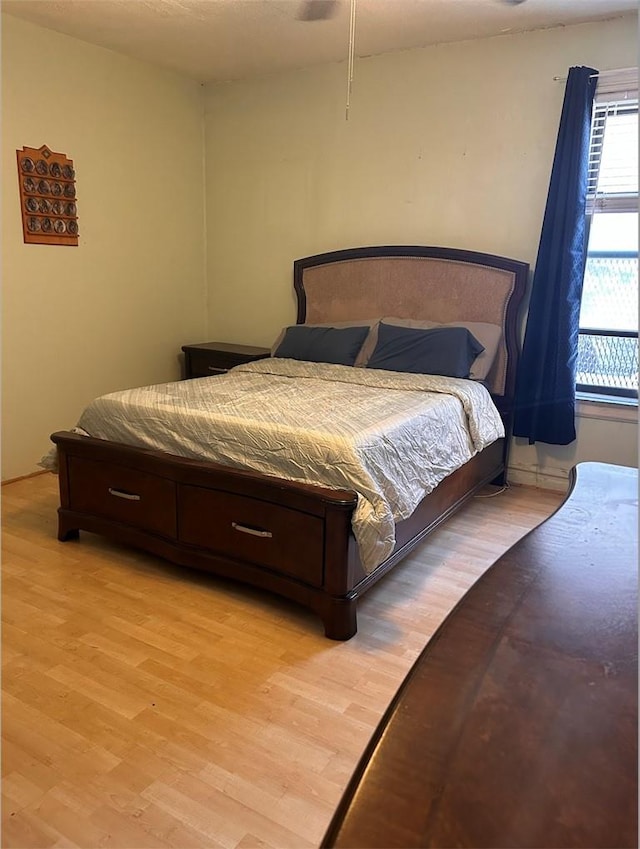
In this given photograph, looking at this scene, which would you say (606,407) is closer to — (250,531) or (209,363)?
(250,531)

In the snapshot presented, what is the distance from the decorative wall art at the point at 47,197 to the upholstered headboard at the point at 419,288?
149cm

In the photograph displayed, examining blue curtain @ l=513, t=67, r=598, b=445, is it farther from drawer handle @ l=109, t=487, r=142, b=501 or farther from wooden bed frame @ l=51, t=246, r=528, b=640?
drawer handle @ l=109, t=487, r=142, b=501

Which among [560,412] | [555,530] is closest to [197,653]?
[555,530]

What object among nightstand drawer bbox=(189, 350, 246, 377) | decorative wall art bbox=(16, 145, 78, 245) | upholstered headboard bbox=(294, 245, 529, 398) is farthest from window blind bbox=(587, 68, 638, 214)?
decorative wall art bbox=(16, 145, 78, 245)

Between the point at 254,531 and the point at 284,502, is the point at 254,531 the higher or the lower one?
the lower one

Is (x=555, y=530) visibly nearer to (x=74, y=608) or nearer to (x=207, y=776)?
(x=207, y=776)

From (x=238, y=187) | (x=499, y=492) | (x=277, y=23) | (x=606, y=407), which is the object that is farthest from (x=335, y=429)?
(x=238, y=187)

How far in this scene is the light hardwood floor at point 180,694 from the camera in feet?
5.07

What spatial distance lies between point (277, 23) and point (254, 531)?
2.79m

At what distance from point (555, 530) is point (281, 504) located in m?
1.26

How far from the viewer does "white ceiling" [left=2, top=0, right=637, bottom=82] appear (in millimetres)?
3279

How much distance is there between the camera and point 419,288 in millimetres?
3990

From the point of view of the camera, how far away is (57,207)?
388 cm

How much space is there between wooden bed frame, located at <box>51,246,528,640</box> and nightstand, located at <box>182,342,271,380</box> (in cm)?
117
